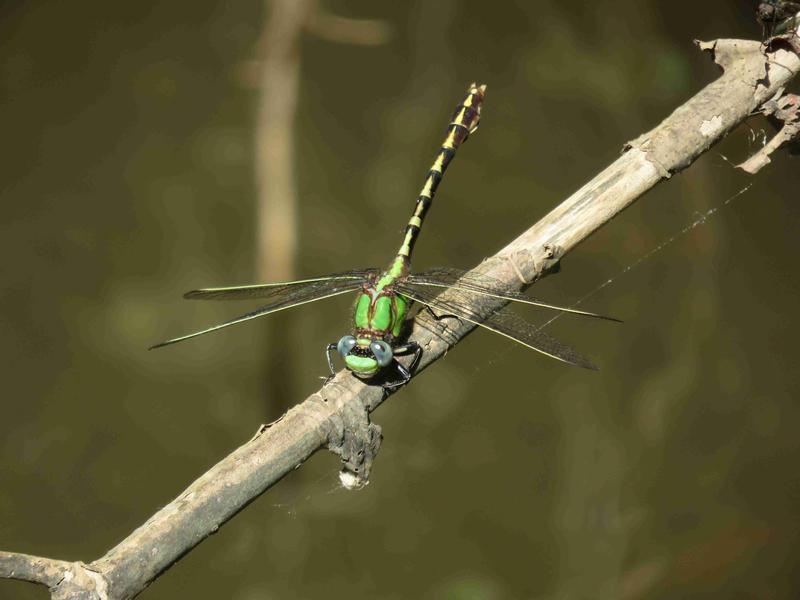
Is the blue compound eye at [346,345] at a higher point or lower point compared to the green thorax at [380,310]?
lower

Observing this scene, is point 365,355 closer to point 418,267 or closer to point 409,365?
point 409,365

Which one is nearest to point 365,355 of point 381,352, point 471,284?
point 381,352

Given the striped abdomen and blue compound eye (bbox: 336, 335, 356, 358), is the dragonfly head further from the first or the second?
the striped abdomen

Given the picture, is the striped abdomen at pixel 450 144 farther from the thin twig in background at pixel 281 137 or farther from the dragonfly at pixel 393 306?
the thin twig in background at pixel 281 137

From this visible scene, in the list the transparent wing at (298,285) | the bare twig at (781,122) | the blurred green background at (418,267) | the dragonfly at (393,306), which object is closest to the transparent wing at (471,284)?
the dragonfly at (393,306)

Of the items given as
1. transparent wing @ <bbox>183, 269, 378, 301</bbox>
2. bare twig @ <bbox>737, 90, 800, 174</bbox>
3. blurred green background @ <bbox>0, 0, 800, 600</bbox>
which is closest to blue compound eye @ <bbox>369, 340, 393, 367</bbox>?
transparent wing @ <bbox>183, 269, 378, 301</bbox>

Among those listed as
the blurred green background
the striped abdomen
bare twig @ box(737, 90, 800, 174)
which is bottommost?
the blurred green background

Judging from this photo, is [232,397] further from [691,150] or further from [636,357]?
[691,150]

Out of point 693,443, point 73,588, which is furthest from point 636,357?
point 73,588
